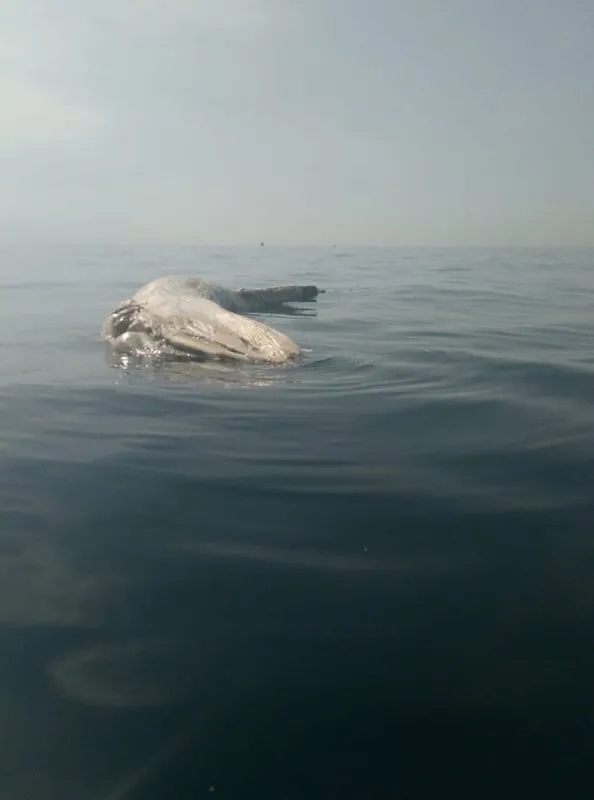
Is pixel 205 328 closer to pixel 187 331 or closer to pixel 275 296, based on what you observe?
pixel 187 331

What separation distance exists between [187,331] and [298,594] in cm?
639

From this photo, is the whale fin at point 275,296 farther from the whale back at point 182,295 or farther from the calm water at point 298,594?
the calm water at point 298,594

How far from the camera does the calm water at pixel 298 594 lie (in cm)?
223

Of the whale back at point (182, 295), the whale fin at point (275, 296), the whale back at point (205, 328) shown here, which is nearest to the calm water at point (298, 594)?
the whale back at point (205, 328)

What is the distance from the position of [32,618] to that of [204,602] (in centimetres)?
78

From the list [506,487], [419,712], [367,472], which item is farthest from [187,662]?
[506,487]

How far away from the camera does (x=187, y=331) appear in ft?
29.5

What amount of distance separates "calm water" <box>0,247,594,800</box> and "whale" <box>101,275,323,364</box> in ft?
5.67

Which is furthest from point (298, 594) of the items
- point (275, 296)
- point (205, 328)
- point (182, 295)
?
point (275, 296)

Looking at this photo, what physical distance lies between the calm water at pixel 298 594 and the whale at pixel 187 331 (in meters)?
1.73

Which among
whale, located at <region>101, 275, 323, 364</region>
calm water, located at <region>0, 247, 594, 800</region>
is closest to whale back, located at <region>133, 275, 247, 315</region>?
whale, located at <region>101, 275, 323, 364</region>

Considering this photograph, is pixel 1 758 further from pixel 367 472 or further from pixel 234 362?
pixel 234 362

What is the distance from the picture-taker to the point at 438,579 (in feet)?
10.4

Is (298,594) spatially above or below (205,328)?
below
